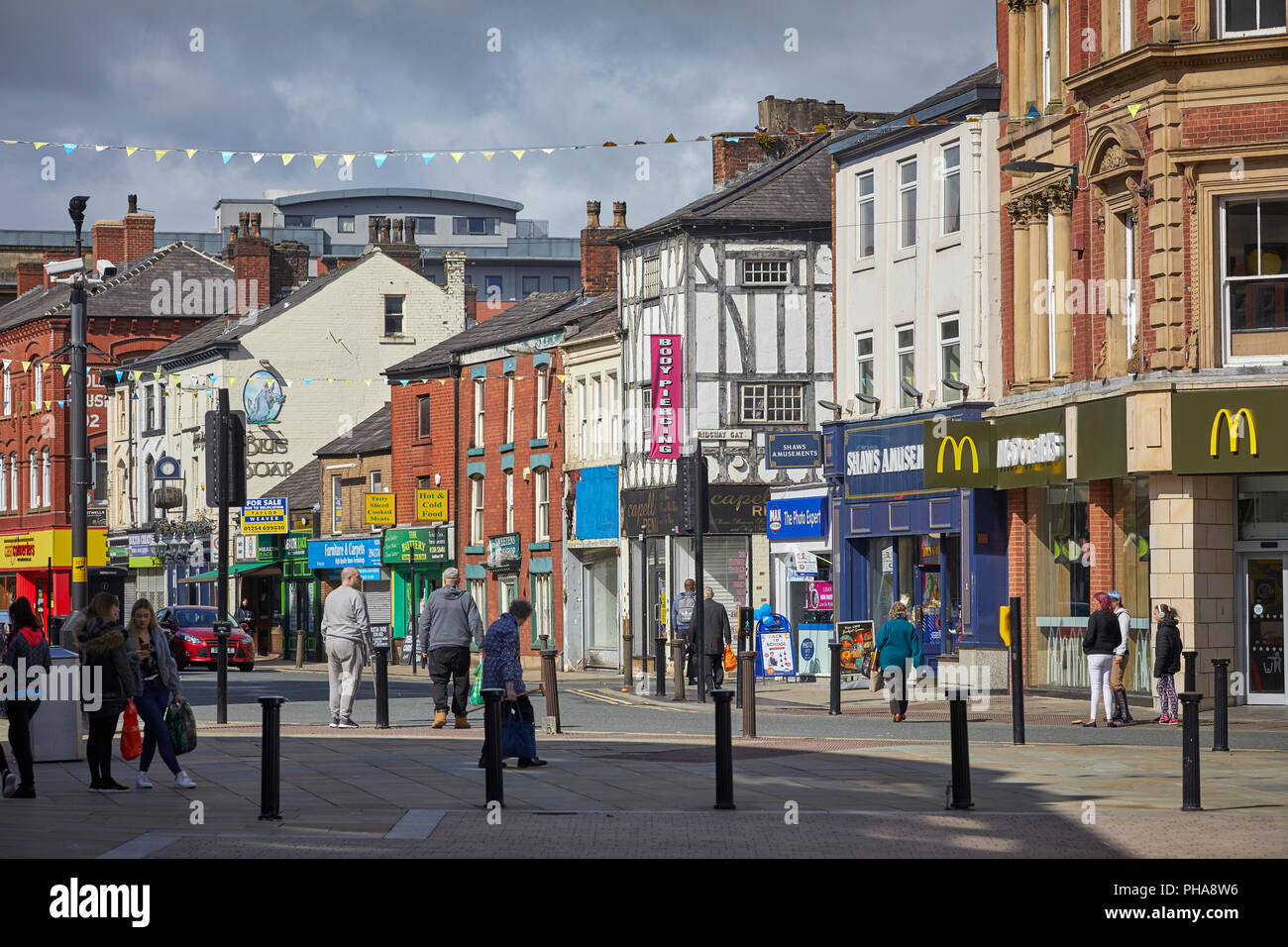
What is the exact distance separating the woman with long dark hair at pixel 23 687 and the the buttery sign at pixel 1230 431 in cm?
1569

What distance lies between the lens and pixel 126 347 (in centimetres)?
7138

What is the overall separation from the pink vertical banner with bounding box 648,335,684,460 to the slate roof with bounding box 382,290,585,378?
793 cm

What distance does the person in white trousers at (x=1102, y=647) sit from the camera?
75.4 ft

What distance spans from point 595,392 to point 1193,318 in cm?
2359

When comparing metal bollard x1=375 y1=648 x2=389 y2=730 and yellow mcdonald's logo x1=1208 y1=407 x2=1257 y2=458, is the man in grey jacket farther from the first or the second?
yellow mcdonald's logo x1=1208 y1=407 x2=1257 y2=458

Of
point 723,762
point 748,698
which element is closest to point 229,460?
point 748,698

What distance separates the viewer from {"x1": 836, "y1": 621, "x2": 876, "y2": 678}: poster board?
33.0m

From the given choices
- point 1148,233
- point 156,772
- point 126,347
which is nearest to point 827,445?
point 1148,233

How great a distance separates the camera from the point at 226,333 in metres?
63.0

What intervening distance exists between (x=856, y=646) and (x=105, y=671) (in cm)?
1949

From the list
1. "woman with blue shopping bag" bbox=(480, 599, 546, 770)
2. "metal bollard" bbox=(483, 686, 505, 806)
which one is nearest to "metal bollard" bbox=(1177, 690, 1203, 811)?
"metal bollard" bbox=(483, 686, 505, 806)

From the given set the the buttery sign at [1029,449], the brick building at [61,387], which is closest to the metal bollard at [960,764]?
the the buttery sign at [1029,449]

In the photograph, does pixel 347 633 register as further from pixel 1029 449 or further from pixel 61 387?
pixel 61 387

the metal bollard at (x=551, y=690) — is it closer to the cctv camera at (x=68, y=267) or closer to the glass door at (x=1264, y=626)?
the cctv camera at (x=68, y=267)
